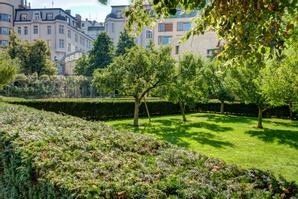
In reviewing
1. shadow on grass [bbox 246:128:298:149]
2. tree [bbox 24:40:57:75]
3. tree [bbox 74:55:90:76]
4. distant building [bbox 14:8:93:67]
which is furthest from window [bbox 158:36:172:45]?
shadow on grass [bbox 246:128:298:149]

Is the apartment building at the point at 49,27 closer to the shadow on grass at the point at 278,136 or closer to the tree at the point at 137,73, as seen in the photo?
the tree at the point at 137,73

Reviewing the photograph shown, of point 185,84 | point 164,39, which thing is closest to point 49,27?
point 164,39

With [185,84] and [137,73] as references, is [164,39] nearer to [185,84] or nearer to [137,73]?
[185,84]

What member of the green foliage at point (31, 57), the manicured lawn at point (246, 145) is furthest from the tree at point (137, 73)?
the green foliage at point (31, 57)

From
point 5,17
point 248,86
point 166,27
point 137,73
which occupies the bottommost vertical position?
point 248,86

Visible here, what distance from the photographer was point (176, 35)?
59.3 m

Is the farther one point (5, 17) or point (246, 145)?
point (5, 17)

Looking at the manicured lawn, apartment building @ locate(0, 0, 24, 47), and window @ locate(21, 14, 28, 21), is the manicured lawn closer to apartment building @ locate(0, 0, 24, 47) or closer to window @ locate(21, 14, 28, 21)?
apartment building @ locate(0, 0, 24, 47)

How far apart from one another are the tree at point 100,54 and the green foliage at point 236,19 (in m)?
44.1

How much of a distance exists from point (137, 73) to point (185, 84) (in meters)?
3.58

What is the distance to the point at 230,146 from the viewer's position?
14.3m

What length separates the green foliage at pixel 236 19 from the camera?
192 inches

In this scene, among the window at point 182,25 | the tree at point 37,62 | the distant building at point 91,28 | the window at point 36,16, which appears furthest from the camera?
the distant building at point 91,28

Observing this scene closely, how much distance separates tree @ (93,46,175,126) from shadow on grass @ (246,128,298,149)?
6.08 m
